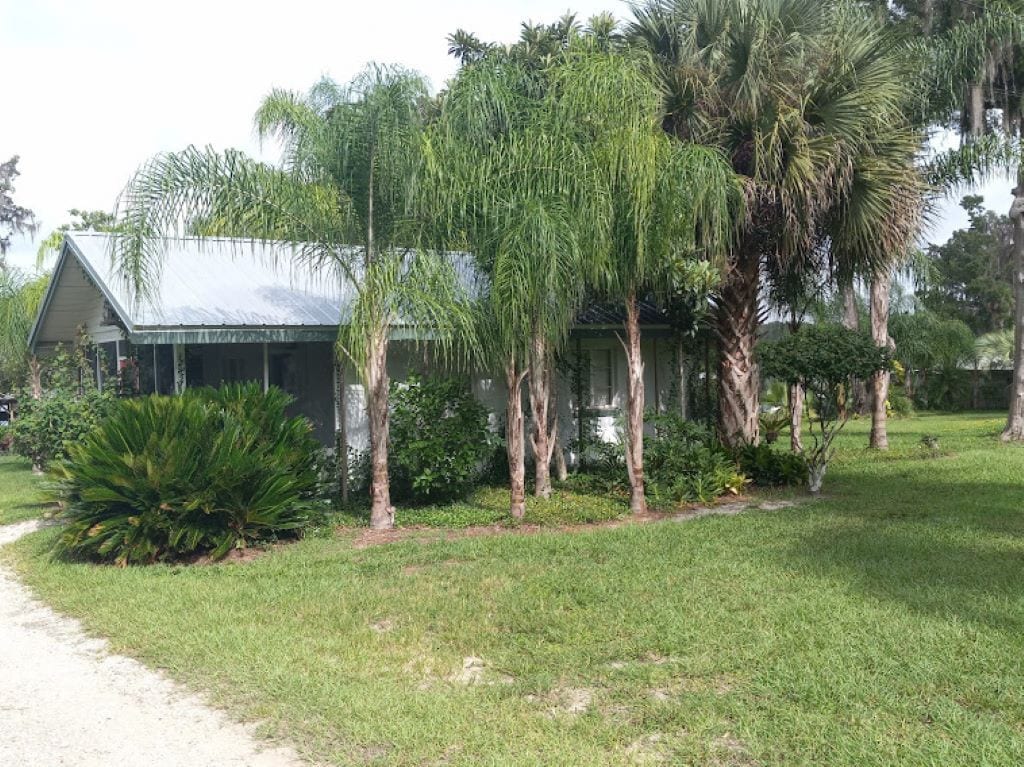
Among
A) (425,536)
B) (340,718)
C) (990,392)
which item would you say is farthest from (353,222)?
(990,392)

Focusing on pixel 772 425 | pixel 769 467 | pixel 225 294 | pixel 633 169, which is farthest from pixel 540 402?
pixel 772 425

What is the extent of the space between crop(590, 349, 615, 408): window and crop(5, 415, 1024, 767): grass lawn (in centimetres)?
540

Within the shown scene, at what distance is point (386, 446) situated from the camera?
10977mm

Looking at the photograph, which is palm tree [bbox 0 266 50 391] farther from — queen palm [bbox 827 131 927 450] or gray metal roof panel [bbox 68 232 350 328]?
queen palm [bbox 827 131 927 450]

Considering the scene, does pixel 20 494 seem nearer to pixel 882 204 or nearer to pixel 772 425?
pixel 882 204

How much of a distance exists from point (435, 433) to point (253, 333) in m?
2.52

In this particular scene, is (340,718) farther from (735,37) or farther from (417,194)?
(735,37)

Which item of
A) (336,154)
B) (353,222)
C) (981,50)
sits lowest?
(353,222)

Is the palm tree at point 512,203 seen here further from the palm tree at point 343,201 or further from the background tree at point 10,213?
the background tree at point 10,213

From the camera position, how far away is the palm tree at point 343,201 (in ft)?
32.5

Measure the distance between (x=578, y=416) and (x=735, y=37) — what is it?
6.00m

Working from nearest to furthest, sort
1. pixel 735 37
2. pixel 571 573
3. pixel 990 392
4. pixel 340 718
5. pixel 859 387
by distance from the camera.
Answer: pixel 340 718
pixel 571 573
pixel 735 37
pixel 859 387
pixel 990 392

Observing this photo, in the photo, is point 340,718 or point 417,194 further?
point 417,194

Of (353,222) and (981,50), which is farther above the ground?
(981,50)
